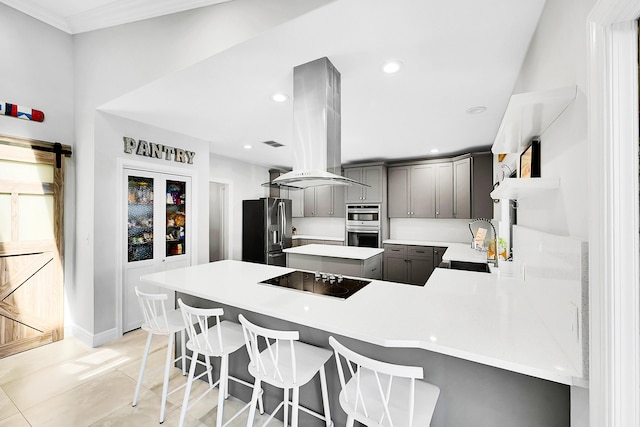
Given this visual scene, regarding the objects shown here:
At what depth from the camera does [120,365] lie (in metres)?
2.60

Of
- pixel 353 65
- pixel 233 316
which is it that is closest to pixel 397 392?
pixel 233 316

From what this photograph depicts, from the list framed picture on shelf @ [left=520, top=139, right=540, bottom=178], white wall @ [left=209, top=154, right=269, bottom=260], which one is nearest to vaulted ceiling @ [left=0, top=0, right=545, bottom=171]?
framed picture on shelf @ [left=520, top=139, right=540, bottom=178]

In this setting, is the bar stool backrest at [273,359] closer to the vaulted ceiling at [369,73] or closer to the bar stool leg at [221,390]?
the bar stool leg at [221,390]

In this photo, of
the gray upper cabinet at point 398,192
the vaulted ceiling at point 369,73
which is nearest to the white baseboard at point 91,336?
the vaulted ceiling at point 369,73

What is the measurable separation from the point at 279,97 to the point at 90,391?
2.93 m

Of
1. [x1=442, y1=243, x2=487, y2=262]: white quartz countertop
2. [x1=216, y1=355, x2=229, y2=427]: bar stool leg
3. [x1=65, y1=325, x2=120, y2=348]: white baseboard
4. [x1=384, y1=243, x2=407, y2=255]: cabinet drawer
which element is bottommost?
[x1=65, y1=325, x2=120, y2=348]: white baseboard

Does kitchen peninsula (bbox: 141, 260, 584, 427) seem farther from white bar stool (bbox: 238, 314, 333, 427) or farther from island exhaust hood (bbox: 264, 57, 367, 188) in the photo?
island exhaust hood (bbox: 264, 57, 367, 188)

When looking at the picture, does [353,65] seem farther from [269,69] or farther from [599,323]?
[599,323]

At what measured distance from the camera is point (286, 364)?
148 cm

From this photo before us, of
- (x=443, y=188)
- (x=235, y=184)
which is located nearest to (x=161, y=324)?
(x=235, y=184)

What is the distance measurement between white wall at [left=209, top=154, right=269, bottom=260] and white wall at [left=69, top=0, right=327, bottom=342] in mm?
2128

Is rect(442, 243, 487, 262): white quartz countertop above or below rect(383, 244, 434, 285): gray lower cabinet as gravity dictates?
above

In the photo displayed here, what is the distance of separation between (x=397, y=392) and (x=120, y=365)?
2678mm

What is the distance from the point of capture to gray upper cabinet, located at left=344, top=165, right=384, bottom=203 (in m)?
5.41
